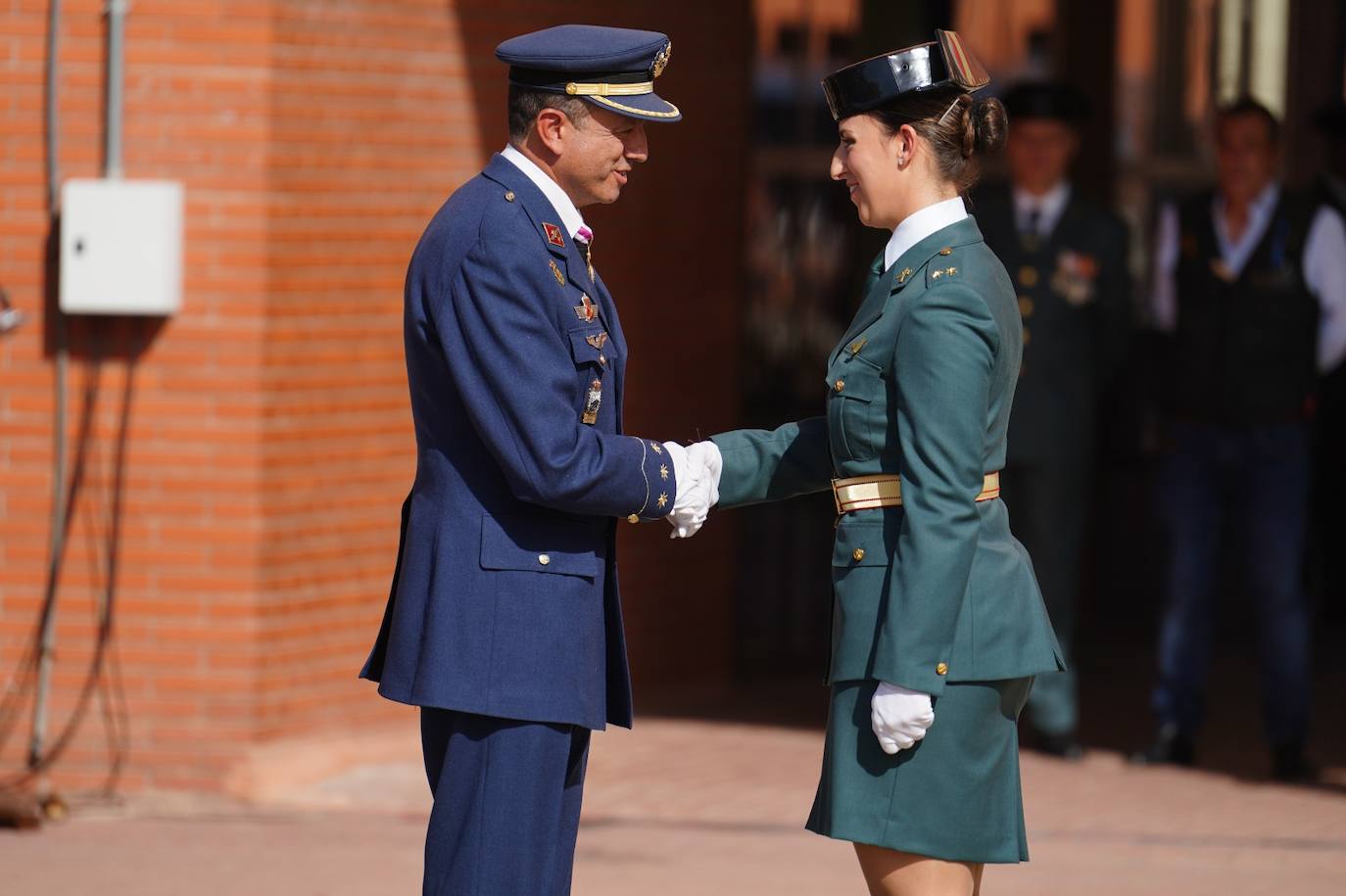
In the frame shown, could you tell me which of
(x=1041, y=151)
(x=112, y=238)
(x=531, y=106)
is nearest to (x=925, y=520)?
(x=531, y=106)

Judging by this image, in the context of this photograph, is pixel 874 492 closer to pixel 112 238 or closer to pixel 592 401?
pixel 592 401

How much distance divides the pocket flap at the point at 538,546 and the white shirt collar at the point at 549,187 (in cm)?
53

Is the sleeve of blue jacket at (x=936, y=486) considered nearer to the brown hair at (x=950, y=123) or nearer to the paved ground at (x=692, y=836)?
the brown hair at (x=950, y=123)

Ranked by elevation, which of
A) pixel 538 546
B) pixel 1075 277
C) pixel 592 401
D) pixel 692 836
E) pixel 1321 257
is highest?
pixel 1321 257

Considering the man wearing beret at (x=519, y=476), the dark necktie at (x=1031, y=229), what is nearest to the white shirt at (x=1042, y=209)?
the dark necktie at (x=1031, y=229)

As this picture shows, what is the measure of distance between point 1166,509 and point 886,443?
349 cm

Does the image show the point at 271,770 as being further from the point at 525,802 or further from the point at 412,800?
the point at 525,802

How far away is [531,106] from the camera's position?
12.0 ft

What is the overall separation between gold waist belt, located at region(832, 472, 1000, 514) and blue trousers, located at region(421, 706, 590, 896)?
2.13 ft

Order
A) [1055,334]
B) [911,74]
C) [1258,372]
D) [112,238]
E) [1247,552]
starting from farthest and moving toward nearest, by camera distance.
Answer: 1. [1055,334]
2. [1247,552]
3. [1258,372]
4. [112,238]
5. [911,74]

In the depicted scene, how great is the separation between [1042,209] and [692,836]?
96.9 inches

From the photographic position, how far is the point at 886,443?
355 centimetres

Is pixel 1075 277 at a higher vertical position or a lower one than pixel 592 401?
higher

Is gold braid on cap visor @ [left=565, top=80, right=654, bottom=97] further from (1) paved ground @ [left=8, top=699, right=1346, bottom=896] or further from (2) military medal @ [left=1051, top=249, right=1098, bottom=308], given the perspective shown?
(2) military medal @ [left=1051, top=249, right=1098, bottom=308]
